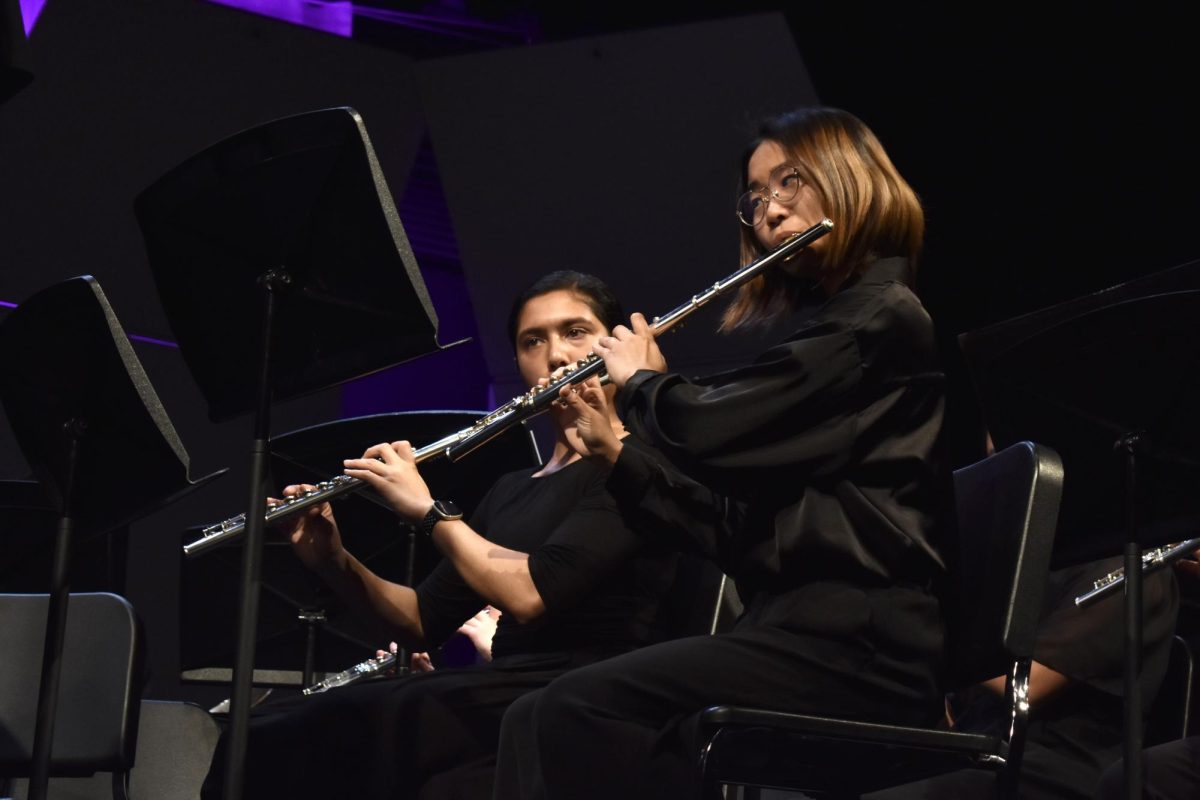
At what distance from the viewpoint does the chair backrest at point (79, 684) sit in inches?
99.1

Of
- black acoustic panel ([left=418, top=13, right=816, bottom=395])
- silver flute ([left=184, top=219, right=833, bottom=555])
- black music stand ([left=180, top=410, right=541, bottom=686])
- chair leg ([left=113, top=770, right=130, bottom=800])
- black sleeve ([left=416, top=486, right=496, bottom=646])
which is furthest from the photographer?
black acoustic panel ([left=418, top=13, right=816, bottom=395])

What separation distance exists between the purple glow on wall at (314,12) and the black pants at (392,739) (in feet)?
12.0

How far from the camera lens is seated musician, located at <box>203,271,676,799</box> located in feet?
6.81

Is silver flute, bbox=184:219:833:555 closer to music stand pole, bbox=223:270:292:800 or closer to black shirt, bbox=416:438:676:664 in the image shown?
black shirt, bbox=416:438:676:664

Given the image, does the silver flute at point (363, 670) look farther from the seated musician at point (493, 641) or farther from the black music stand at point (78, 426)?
the black music stand at point (78, 426)

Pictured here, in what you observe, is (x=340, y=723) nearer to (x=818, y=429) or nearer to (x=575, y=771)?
(x=575, y=771)

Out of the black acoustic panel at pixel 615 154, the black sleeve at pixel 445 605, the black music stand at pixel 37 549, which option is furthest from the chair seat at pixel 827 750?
the black acoustic panel at pixel 615 154

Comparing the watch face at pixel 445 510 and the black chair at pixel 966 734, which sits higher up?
the watch face at pixel 445 510

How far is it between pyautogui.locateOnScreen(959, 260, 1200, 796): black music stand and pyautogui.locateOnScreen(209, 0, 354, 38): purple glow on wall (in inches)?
153

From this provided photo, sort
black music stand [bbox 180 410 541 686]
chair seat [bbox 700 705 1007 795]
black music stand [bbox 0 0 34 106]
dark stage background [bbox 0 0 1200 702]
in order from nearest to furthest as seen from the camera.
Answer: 1. chair seat [bbox 700 705 1007 795]
2. black music stand [bbox 0 0 34 106]
3. black music stand [bbox 180 410 541 686]
4. dark stage background [bbox 0 0 1200 702]

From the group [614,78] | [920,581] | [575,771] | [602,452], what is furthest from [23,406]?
[614,78]

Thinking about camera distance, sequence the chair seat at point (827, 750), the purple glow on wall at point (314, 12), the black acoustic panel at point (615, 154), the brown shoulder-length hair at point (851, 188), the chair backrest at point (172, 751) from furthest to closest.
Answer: the purple glow on wall at point (314, 12), the black acoustic panel at point (615, 154), the chair backrest at point (172, 751), the brown shoulder-length hair at point (851, 188), the chair seat at point (827, 750)

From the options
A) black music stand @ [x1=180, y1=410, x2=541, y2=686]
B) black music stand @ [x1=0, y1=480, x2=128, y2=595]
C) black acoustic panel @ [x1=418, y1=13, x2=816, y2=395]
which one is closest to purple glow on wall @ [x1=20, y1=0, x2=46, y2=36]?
black acoustic panel @ [x1=418, y1=13, x2=816, y2=395]

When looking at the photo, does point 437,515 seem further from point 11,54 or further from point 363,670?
point 363,670
